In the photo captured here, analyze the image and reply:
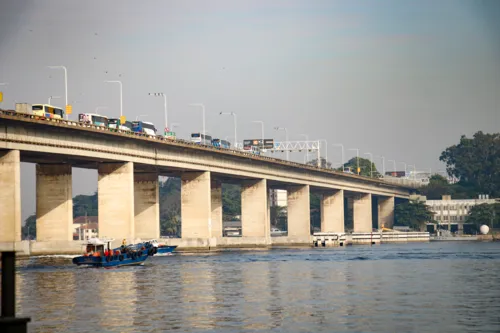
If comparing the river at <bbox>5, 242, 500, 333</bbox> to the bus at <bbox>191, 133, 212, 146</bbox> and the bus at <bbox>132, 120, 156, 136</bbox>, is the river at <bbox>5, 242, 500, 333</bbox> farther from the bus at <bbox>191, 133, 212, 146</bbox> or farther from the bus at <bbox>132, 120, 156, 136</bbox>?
the bus at <bbox>191, 133, 212, 146</bbox>

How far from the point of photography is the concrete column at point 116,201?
13412 centimetres

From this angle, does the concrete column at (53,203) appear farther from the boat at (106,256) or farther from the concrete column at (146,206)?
the concrete column at (146,206)

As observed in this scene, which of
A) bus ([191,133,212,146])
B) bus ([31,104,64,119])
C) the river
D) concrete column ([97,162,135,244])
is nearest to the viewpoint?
the river

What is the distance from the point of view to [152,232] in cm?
15275

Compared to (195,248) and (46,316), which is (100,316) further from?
(195,248)

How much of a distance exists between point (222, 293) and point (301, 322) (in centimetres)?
1864

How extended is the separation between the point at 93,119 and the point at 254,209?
59160 mm

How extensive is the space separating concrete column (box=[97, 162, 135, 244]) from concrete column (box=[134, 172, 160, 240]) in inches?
684

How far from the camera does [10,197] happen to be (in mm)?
111000

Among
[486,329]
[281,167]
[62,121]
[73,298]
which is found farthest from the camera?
[281,167]

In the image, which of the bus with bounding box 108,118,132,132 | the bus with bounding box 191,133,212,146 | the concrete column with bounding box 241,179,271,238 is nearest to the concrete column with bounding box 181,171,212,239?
the bus with bounding box 191,133,212,146

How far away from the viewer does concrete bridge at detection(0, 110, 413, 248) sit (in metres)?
111

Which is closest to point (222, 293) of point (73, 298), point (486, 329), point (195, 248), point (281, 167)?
point (73, 298)

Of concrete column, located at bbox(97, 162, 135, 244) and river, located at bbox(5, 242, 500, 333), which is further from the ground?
concrete column, located at bbox(97, 162, 135, 244)
